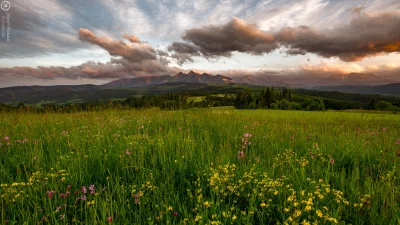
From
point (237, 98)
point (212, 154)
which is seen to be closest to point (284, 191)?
point (212, 154)

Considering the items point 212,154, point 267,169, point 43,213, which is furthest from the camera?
point 212,154

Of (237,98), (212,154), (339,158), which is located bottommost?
(339,158)

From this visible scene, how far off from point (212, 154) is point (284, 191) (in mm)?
1856

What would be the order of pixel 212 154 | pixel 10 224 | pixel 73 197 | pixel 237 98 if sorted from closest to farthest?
pixel 10 224, pixel 73 197, pixel 212 154, pixel 237 98

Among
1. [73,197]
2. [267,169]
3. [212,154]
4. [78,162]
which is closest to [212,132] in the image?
[212,154]

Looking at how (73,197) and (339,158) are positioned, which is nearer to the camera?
(73,197)

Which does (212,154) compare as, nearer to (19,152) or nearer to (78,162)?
(78,162)

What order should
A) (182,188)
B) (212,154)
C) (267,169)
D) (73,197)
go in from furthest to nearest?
(212,154) < (267,169) < (182,188) < (73,197)

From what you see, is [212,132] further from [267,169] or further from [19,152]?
[19,152]

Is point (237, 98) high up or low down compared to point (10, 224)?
up

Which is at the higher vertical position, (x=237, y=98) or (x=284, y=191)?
(x=237, y=98)

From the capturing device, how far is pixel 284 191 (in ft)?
9.51

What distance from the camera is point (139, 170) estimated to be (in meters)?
3.76

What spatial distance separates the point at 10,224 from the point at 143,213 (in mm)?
1495
